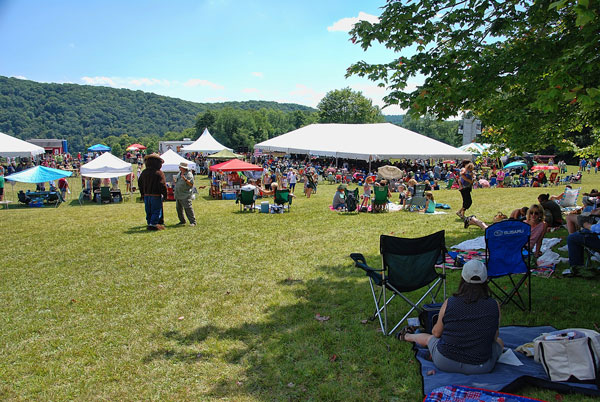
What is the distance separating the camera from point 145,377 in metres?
3.70

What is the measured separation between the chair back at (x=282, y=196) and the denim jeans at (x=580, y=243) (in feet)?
26.5

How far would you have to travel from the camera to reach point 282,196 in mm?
12727

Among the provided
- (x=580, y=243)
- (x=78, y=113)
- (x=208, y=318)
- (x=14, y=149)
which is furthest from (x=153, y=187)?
(x=78, y=113)

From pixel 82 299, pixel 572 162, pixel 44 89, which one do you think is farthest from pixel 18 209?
pixel 44 89

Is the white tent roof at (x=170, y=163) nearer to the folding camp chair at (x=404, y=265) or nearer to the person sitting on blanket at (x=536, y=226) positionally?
the person sitting on blanket at (x=536, y=226)

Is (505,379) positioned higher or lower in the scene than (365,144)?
lower

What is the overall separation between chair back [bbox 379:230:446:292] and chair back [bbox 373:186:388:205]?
315 inches

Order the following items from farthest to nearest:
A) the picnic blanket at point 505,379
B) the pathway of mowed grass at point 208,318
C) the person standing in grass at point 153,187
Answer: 1. the person standing in grass at point 153,187
2. the pathway of mowed grass at point 208,318
3. the picnic blanket at point 505,379

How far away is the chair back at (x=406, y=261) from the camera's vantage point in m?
4.42

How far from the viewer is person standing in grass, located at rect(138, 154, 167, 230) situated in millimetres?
9805

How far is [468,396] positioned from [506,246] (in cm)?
236

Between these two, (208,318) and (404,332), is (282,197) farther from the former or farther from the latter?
(404,332)

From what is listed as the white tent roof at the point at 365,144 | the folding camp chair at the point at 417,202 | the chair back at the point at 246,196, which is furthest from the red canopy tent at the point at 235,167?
the white tent roof at the point at 365,144

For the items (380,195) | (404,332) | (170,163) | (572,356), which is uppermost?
(170,163)
